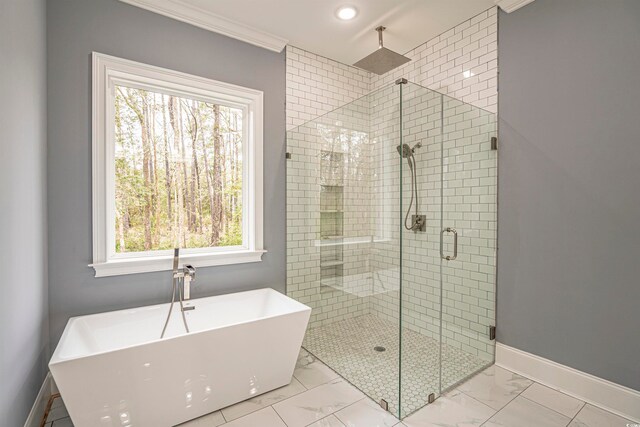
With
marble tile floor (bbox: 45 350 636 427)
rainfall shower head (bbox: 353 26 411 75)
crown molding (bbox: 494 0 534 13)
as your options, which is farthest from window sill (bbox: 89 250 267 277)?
crown molding (bbox: 494 0 534 13)

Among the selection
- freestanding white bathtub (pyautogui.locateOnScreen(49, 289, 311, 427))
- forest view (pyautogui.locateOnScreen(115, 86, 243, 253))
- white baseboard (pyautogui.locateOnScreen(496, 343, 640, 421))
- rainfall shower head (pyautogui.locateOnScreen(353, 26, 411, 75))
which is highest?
rainfall shower head (pyautogui.locateOnScreen(353, 26, 411, 75))

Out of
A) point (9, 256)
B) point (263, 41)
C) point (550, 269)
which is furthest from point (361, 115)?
point (9, 256)

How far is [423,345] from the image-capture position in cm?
228

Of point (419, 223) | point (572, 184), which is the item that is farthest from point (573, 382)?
point (419, 223)

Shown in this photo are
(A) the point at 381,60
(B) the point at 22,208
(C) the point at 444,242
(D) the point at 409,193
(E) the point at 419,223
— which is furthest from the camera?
(A) the point at 381,60

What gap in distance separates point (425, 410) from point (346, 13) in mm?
3082

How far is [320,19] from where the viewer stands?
8.80ft

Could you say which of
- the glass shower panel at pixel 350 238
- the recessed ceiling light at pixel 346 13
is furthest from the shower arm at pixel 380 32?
the glass shower panel at pixel 350 238

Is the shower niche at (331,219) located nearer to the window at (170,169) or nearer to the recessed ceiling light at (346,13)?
the window at (170,169)

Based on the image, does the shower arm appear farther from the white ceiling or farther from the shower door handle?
the shower door handle

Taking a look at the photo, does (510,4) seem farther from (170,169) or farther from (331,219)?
(170,169)

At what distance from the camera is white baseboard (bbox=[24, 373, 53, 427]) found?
1707 mm

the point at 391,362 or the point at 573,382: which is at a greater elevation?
the point at 391,362

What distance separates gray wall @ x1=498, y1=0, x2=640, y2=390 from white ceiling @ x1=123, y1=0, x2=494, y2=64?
21.4 inches
